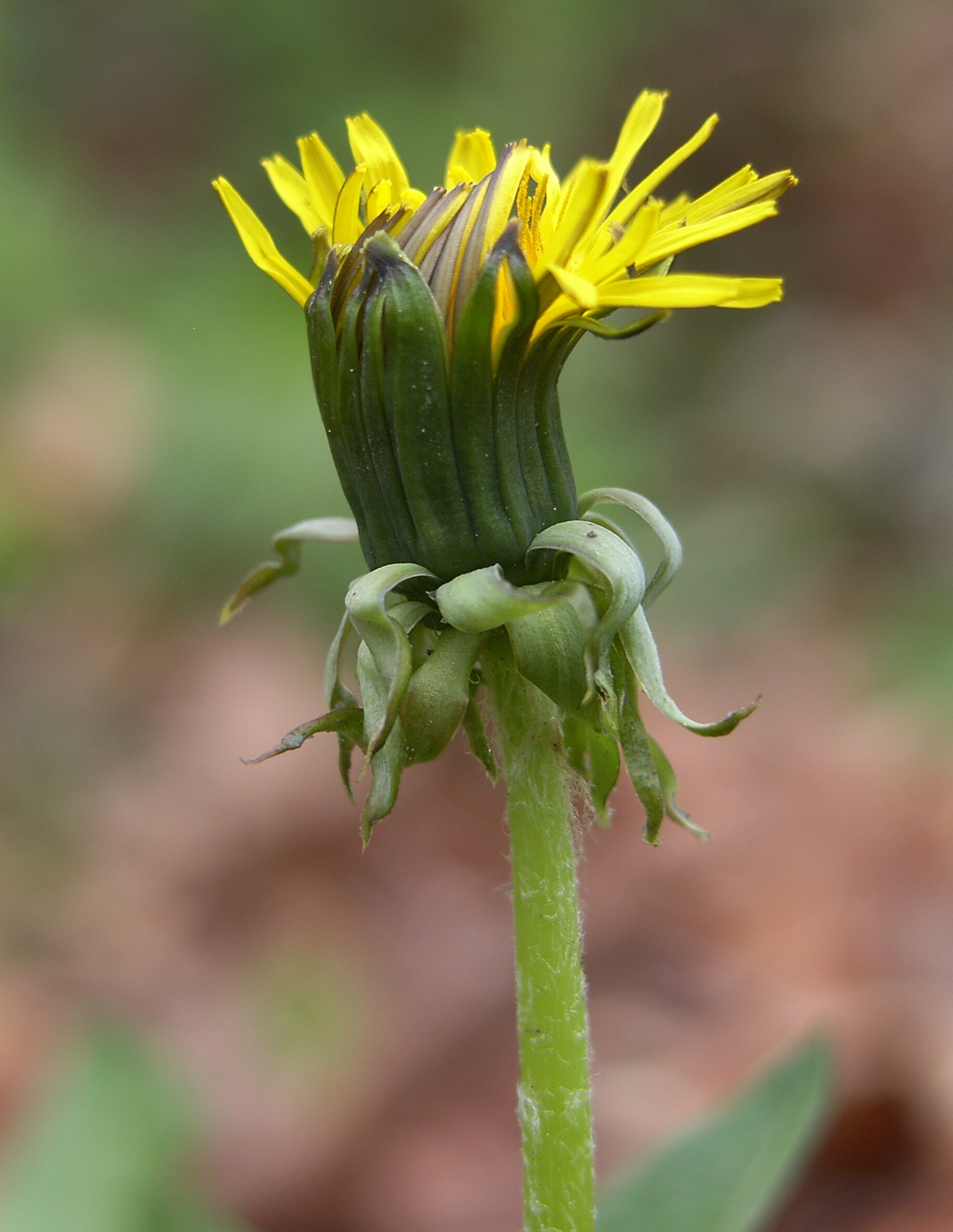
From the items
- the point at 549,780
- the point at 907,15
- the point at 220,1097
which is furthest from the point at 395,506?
the point at 907,15

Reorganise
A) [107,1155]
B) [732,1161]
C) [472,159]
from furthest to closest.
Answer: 1. [107,1155]
2. [732,1161]
3. [472,159]

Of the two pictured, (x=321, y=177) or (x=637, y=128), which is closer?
(x=637, y=128)

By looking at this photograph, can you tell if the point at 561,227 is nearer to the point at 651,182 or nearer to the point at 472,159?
the point at 651,182

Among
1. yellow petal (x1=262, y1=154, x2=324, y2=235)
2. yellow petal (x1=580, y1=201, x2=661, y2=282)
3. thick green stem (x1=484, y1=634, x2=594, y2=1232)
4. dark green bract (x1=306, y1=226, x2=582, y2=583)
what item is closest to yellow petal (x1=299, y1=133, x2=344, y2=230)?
yellow petal (x1=262, y1=154, x2=324, y2=235)

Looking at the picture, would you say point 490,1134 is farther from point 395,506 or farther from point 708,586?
point 708,586

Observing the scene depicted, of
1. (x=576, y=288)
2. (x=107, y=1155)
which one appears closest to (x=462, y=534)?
(x=576, y=288)

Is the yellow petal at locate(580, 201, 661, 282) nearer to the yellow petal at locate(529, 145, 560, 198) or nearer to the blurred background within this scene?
the yellow petal at locate(529, 145, 560, 198)

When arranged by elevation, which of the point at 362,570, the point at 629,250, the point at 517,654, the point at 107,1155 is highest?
the point at 629,250
